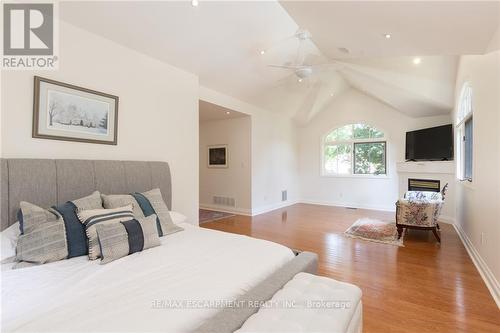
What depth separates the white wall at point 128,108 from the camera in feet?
7.29

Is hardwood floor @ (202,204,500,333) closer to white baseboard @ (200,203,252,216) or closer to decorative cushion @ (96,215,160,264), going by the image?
white baseboard @ (200,203,252,216)

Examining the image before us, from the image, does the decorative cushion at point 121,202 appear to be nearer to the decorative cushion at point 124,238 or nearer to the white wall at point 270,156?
the decorative cushion at point 124,238

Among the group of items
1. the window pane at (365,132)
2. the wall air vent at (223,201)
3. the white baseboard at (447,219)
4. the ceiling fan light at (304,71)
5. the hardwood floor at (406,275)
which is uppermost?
the ceiling fan light at (304,71)

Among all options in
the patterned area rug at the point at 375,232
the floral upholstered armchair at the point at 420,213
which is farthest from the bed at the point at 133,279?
the floral upholstered armchair at the point at 420,213

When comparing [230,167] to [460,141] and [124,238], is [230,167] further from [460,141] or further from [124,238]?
[460,141]

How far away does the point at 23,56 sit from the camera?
2254 millimetres

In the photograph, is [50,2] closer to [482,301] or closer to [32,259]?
[32,259]

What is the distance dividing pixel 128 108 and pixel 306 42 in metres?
2.95

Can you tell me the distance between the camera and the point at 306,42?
13.5 ft

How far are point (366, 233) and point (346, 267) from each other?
5.26ft

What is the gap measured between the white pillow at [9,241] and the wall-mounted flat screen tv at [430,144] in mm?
6826

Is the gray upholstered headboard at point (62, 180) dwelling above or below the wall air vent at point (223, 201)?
above

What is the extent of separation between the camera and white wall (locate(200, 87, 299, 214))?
239 inches

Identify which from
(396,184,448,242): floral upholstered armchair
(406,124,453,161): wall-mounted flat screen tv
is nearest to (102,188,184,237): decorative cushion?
(396,184,448,242): floral upholstered armchair
